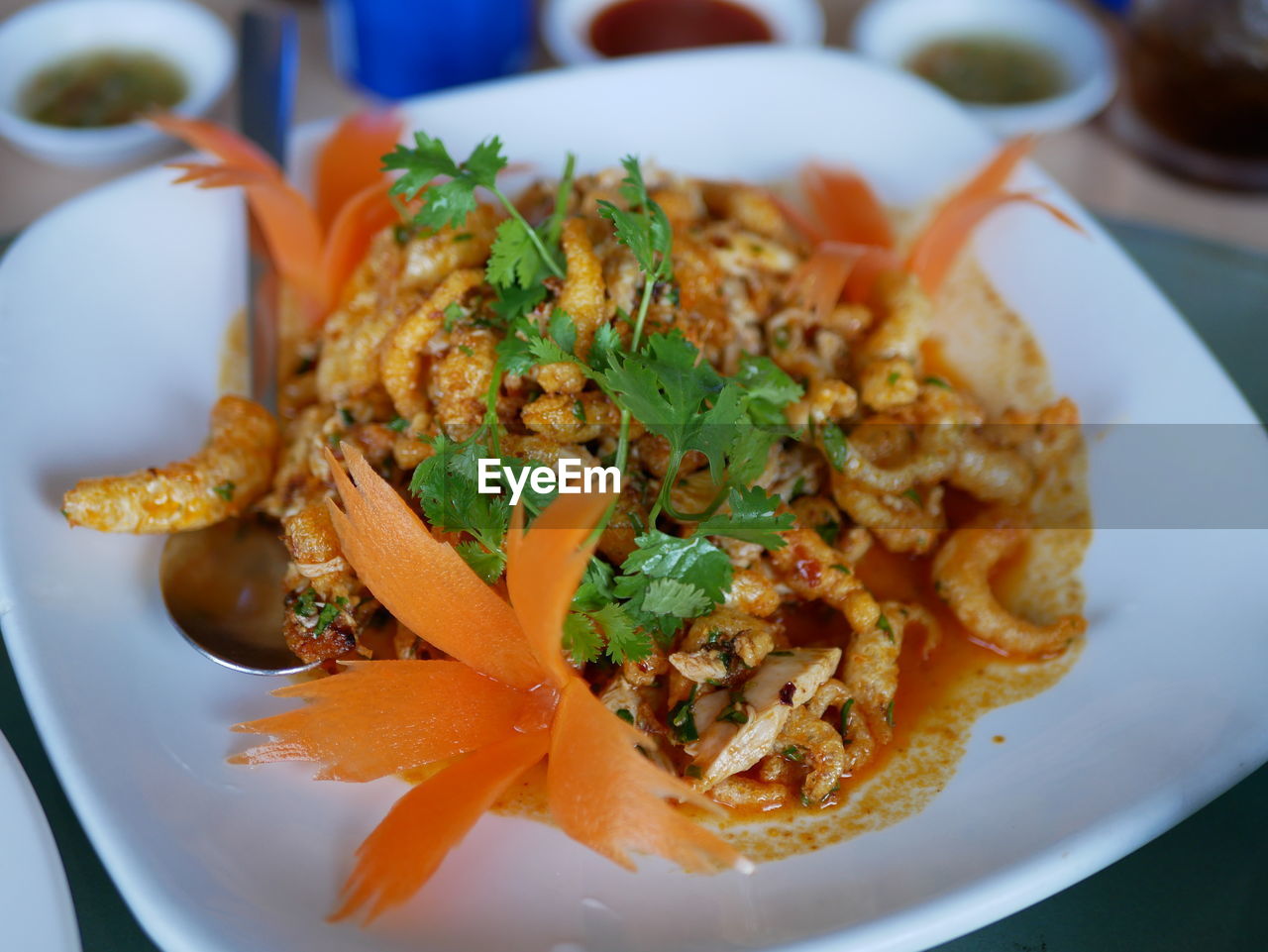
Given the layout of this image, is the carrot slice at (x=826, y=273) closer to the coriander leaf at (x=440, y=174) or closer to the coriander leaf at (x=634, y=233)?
the coriander leaf at (x=634, y=233)

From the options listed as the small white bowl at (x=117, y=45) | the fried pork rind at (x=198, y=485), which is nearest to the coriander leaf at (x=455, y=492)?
the fried pork rind at (x=198, y=485)

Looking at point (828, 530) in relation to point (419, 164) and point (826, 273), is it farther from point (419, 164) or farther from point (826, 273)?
point (419, 164)

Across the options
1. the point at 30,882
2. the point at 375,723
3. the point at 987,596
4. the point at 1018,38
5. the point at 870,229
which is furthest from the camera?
the point at 1018,38

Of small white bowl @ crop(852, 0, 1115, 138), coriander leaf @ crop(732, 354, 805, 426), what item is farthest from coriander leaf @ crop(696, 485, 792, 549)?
small white bowl @ crop(852, 0, 1115, 138)

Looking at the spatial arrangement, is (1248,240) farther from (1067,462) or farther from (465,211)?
(465,211)

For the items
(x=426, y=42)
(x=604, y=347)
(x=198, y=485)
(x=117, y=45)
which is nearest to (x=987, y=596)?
(x=604, y=347)

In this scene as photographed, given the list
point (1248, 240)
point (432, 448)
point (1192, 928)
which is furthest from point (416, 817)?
point (1248, 240)

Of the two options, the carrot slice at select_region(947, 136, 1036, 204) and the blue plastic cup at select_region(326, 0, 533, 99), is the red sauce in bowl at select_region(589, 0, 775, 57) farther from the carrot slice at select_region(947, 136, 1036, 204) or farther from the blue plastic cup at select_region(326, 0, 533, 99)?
the carrot slice at select_region(947, 136, 1036, 204)
